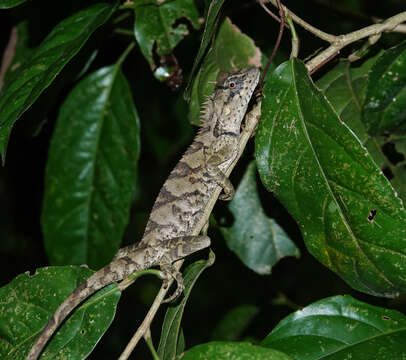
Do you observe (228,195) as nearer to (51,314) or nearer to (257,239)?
(257,239)

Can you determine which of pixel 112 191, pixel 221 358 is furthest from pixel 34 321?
pixel 112 191

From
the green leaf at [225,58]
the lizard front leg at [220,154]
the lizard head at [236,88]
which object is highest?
Result: the green leaf at [225,58]

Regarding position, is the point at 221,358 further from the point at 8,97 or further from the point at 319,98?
the point at 8,97

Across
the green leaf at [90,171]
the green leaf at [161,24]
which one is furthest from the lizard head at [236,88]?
the green leaf at [90,171]

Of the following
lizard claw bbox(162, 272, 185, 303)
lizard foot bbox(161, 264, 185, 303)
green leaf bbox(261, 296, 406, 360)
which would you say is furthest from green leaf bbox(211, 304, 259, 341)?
green leaf bbox(261, 296, 406, 360)

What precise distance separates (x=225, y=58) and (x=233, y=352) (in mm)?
2088

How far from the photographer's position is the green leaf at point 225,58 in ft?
10.8

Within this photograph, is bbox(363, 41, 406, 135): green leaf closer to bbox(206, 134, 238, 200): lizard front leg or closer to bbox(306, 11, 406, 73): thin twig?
bbox(306, 11, 406, 73): thin twig

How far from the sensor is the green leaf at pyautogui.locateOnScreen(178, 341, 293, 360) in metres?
2.02

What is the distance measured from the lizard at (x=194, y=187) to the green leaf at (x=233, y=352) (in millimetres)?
853

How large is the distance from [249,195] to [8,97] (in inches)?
67.8

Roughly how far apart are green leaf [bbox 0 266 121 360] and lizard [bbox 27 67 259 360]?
283 mm

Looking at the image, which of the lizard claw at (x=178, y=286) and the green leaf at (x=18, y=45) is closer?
the lizard claw at (x=178, y=286)

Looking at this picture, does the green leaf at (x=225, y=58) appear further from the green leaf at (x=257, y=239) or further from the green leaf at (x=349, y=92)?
the green leaf at (x=257, y=239)
